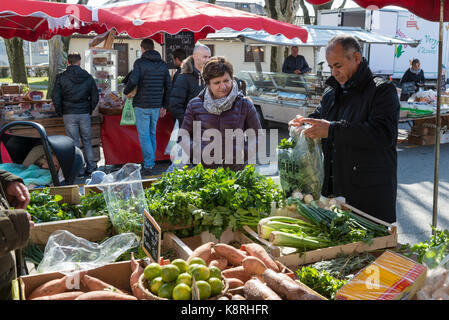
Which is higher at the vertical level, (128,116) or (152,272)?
(128,116)

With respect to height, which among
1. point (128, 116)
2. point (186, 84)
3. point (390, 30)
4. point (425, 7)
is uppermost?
point (390, 30)

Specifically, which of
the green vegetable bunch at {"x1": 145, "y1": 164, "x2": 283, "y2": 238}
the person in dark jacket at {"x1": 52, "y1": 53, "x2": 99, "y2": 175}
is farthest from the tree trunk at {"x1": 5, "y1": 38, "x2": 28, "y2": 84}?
the green vegetable bunch at {"x1": 145, "y1": 164, "x2": 283, "y2": 238}

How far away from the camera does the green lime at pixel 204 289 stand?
1844 millimetres

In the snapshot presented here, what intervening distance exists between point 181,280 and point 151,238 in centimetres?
63

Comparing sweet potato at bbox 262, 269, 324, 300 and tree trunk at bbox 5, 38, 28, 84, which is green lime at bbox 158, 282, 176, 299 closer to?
sweet potato at bbox 262, 269, 324, 300

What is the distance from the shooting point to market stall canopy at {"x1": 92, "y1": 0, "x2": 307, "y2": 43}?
25.4 ft

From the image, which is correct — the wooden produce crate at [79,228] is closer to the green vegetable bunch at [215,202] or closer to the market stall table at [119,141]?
the green vegetable bunch at [215,202]

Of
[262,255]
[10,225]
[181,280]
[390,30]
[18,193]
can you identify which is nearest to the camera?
[10,225]

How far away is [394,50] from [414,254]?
16817 mm

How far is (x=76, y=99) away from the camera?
783 cm

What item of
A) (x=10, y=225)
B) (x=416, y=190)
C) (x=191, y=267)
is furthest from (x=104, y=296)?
(x=416, y=190)

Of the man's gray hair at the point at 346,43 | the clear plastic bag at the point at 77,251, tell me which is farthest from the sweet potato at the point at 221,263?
the man's gray hair at the point at 346,43

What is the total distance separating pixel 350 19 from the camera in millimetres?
18078

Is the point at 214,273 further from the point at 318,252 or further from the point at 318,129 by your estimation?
the point at 318,129
